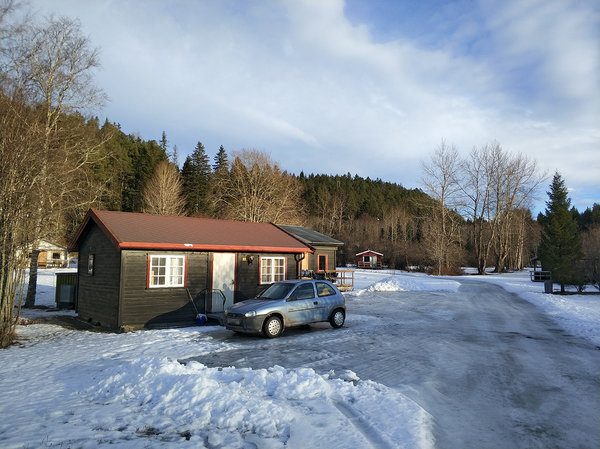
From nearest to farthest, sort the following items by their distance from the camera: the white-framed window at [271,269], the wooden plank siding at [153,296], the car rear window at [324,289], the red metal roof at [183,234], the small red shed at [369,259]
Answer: the car rear window at [324,289]
the wooden plank siding at [153,296]
the red metal roof at [183,234]
the white-framed window at [271,269]
the small red shed at [369,259]

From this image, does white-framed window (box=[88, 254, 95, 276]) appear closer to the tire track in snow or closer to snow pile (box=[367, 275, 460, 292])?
the tire track in snow

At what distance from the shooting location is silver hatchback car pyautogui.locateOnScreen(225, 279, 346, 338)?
10.8 meters

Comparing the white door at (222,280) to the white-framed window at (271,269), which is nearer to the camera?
the white door at (222,280)

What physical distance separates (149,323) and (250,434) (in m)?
9.30

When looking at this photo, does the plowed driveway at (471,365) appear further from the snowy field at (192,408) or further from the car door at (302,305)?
the snowy field at (192,408)

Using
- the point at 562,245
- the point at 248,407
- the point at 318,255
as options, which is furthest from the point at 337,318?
the point at 562,245

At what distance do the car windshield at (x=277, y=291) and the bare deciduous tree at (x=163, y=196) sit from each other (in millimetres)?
33181

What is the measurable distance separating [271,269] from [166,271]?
178 inches

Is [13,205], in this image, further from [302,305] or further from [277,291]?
[302,305]

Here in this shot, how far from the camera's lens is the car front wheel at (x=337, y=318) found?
12.4 meters

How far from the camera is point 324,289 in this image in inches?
492

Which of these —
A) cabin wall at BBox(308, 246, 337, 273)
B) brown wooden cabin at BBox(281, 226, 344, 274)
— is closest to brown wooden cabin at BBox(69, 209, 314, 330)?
brown wooden cabin at BBox(281, 226, 344, 274)

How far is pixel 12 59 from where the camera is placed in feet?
53.3

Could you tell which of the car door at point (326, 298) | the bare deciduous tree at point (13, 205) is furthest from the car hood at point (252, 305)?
the bare deciduous tree at point (13, 205)
